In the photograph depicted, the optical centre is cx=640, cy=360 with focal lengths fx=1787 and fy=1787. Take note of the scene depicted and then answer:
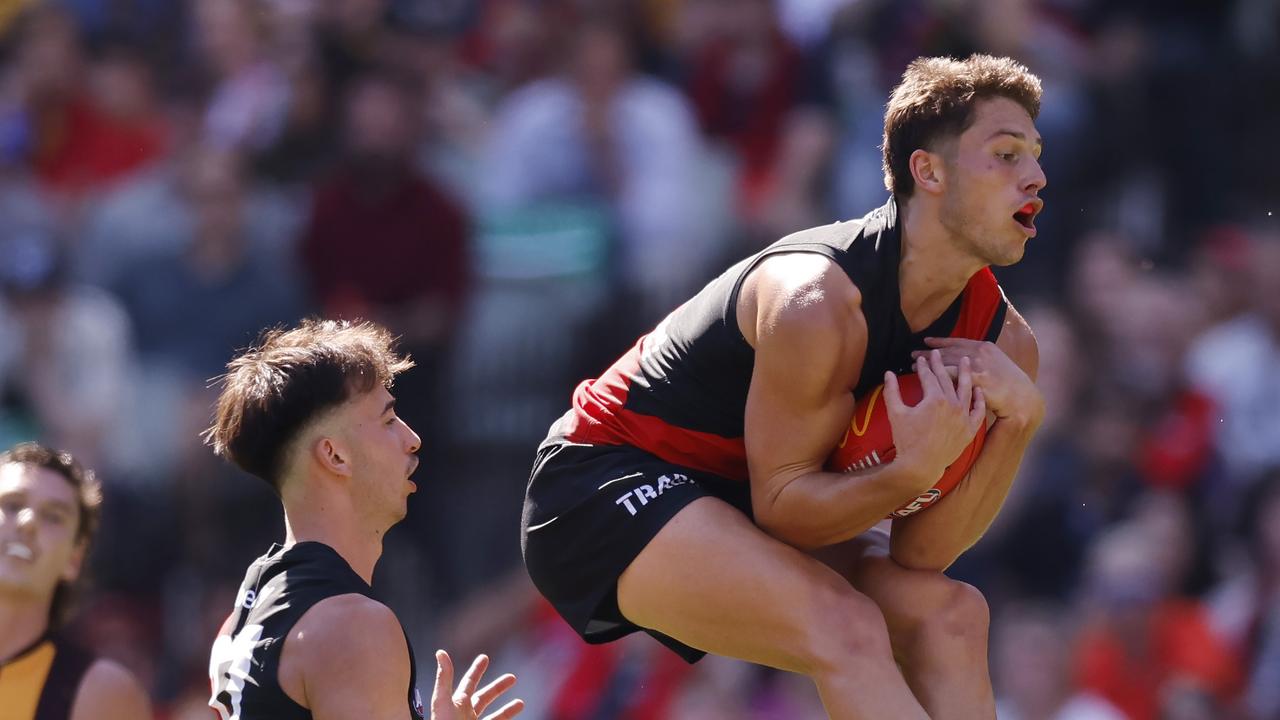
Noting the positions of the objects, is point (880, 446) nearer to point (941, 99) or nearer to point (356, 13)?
point (941, 99)

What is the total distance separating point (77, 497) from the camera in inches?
204

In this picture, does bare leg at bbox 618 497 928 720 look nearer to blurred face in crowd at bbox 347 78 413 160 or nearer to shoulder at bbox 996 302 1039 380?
shoulder at bbox 996 302 1039 380

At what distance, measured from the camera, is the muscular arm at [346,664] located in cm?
370

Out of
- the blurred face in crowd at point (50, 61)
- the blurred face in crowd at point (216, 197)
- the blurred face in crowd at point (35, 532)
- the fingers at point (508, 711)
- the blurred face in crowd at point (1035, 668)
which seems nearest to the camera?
the fingers at point (508, 711)

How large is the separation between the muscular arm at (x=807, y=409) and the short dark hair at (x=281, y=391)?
0.92 m

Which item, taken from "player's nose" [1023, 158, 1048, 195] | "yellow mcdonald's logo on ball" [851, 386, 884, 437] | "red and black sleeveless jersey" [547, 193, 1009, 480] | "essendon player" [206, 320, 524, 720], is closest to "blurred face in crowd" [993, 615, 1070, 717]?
"red and black sleeveless jersey" [547, 193, 1009, 480]

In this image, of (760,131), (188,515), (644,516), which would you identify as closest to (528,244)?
(760,131)

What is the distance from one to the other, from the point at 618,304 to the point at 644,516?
460 centimetres

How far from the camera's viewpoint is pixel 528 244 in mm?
9250

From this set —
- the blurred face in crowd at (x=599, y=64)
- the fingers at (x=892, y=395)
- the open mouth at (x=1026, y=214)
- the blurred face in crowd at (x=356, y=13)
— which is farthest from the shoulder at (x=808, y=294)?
the blurred face in crowd at (x=356, y=13)

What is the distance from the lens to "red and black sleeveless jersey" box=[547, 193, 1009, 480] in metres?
4.32

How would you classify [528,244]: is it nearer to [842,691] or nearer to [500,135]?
[500,135]

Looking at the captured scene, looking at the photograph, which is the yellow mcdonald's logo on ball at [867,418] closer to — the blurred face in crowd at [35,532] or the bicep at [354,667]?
the bicep at [354,667]

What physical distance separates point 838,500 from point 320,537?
3.96 feet
